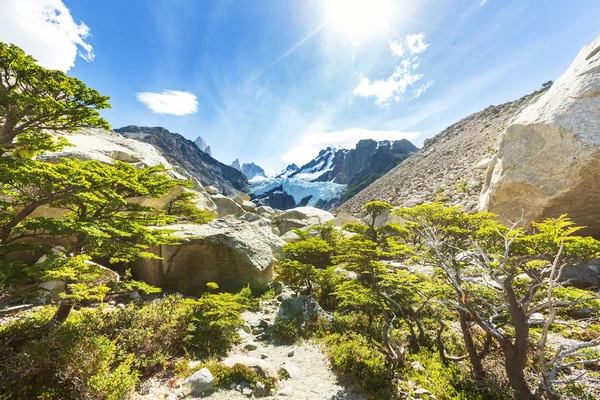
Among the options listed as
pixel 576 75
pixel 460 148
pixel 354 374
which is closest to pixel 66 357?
pixel 354 374

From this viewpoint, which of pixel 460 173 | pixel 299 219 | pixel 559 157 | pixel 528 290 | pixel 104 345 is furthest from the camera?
pixel 460 173

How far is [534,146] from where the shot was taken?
483 inches

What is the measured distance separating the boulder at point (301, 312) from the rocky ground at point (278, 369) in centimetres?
81

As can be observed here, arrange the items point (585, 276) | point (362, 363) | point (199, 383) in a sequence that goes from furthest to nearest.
→ point (585, 276) < point (362, 363) < point (199, 383)

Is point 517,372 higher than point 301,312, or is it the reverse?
point 517,372

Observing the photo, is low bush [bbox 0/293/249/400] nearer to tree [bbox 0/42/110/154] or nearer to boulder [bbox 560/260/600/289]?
tree [bbox 0/42/110/154]

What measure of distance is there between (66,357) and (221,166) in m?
151

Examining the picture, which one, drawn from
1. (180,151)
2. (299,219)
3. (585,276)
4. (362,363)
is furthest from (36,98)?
(180,151)

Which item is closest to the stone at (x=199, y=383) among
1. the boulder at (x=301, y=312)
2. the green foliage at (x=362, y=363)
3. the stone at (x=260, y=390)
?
the stone at (x=260, y=390)

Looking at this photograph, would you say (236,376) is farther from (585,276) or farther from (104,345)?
(585,276)

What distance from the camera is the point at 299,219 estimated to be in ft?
99.7

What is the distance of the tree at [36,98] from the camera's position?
21.5ft

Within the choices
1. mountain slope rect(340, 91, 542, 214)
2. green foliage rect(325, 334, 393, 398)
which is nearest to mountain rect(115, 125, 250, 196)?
mountain slope rect(340, 91, 542, 214)

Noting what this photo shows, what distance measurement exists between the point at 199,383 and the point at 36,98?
9.12 metres
